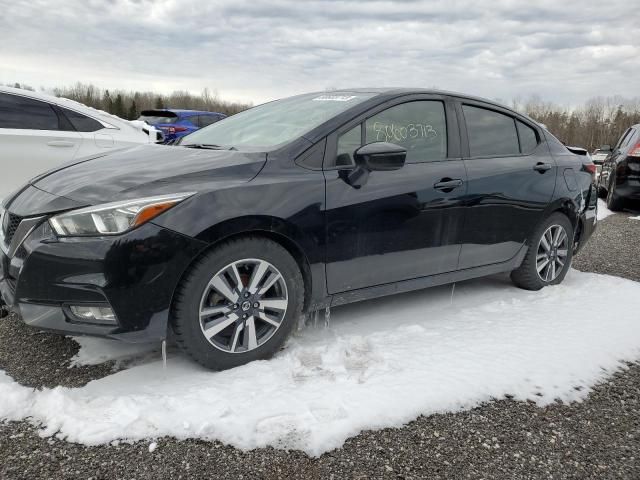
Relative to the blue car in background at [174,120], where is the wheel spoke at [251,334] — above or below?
below

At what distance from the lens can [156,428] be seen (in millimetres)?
2355

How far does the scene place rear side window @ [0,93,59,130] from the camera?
18.6 ft

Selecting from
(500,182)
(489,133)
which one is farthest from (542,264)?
(489,133)

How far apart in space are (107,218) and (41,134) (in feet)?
12.6

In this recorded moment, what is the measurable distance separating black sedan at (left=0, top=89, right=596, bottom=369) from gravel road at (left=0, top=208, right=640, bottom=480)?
1.93ft

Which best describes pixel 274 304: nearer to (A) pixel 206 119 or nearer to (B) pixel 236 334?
(B) pixel 236 334

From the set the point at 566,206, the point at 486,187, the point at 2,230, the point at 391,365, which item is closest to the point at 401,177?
the point at 486,187

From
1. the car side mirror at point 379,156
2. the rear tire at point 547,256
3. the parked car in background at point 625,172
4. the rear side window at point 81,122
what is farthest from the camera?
the parked car in background at point 625,172

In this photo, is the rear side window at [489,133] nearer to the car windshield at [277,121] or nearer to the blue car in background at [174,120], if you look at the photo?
the car windshield at [277,121]

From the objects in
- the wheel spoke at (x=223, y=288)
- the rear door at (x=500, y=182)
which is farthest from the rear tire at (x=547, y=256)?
the wheel spoke at (x=223, y=288)

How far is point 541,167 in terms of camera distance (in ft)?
14.3

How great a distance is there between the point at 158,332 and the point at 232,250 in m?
0.54

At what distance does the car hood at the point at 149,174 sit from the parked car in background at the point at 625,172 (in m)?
7.83

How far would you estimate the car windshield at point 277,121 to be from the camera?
337 centimetres
